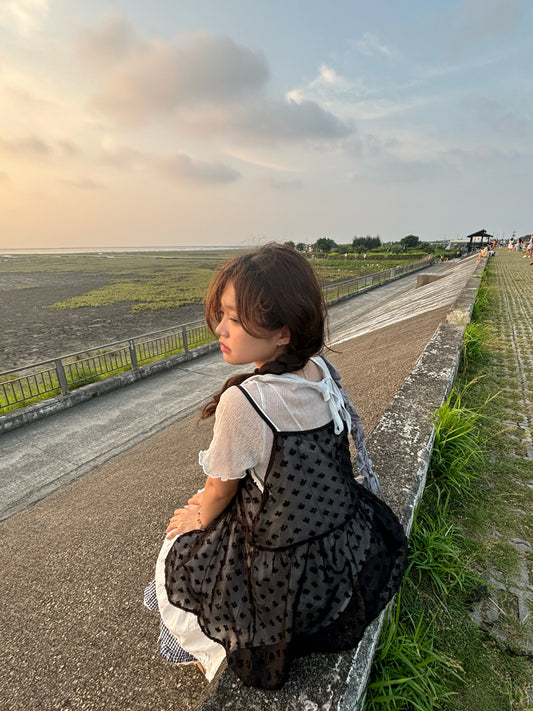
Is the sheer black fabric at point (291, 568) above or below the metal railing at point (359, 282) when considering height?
above

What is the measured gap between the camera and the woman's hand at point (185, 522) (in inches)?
59.8

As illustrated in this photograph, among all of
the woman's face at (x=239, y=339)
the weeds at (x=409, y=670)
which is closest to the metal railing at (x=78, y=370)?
the woman's face at (x=239, y=339)

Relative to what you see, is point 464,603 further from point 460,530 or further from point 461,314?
point 461,314

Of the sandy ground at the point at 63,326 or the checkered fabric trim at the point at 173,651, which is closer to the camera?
the checkered fabric trim at the point at 173,651

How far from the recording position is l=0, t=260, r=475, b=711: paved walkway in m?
1.90

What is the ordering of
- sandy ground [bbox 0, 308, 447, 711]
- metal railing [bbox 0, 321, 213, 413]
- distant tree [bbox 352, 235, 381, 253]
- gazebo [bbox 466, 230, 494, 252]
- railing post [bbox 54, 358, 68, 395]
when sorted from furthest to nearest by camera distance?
distant tree [bbox 352, 235, 381, 253]
gazebo [bbox 466, 230, 494, 252]
railing post [bbox 54, 358, 68, 395]
metal railing [bbox 0, 321, 213, 413]
sandy ground [bbox 0, 308, 447, 711]

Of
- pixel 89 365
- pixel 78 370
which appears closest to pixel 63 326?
pixel 78 370

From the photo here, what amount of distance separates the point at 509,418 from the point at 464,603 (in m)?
2.37

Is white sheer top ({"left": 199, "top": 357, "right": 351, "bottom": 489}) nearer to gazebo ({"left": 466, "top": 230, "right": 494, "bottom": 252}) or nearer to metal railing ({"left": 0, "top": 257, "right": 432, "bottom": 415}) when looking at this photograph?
metal railing ({"left": 0, "top": 257, "right": 432, "bottom": 415})

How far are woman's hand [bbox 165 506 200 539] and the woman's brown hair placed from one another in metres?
0.68

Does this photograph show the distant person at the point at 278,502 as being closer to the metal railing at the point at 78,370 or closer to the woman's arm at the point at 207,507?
the woman's arm at the point at 207,507

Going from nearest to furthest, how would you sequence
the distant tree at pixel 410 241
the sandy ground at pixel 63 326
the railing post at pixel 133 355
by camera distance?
the railing post at pixel 133 355 → the sandy ground at pixel 63 326 → the distant tree at pixel 410 241

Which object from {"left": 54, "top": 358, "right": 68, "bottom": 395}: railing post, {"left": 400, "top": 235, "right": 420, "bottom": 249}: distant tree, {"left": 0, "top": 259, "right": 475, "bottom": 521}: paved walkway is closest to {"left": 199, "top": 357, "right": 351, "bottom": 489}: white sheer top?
{"left": 0, "top": 259, "right": 475, "bottom": 521}: paved walkway

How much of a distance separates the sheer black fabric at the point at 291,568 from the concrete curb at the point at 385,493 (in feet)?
0.25
